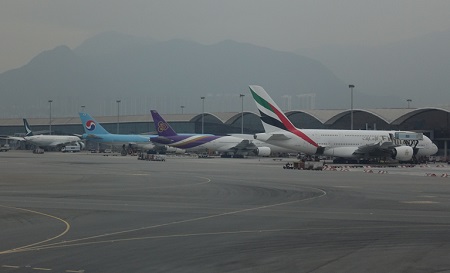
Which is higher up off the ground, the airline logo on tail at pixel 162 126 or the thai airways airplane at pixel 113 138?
the airline logo on tail at pixel 162 126

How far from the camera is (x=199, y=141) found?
9106 centimetres

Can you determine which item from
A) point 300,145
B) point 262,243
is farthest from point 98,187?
point 300,145

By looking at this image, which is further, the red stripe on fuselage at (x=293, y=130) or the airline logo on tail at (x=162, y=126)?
the airline logo on tail at (x=162, y=126)

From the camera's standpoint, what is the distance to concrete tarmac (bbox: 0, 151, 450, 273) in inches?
447

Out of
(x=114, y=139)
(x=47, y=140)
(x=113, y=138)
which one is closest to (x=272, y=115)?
(x=114, y=139)

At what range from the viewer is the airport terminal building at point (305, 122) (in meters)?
96.9

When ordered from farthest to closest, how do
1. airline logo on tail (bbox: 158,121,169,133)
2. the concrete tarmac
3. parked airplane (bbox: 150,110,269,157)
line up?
parked airplane (bbox: 150,110,269,157)
airline logo on tail (bbox: 158,121,169,133)
the concrete tarmac

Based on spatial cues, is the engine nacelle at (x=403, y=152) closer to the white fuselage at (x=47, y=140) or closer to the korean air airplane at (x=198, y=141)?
the korean air airplane at (x=198, y=141)

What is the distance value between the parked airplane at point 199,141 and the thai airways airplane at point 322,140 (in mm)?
22500

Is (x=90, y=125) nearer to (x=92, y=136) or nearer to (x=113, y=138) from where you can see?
(x=92, y=136)

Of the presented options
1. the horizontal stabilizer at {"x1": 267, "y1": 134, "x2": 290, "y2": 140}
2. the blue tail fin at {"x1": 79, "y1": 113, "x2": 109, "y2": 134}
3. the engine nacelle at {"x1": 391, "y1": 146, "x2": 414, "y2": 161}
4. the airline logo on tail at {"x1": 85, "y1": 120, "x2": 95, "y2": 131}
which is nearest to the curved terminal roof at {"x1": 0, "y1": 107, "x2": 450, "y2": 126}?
the engine nacelle at {"x1": 391, "y1": 146, "x2": 414, "y2": 161}

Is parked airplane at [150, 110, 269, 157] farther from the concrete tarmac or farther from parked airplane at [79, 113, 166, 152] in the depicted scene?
the concrete tarmac

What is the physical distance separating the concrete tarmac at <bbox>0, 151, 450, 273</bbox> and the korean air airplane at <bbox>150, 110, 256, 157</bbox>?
61307 mm

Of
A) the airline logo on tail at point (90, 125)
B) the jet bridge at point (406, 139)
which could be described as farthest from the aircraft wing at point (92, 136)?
the jet bridge at point (406, 139)
